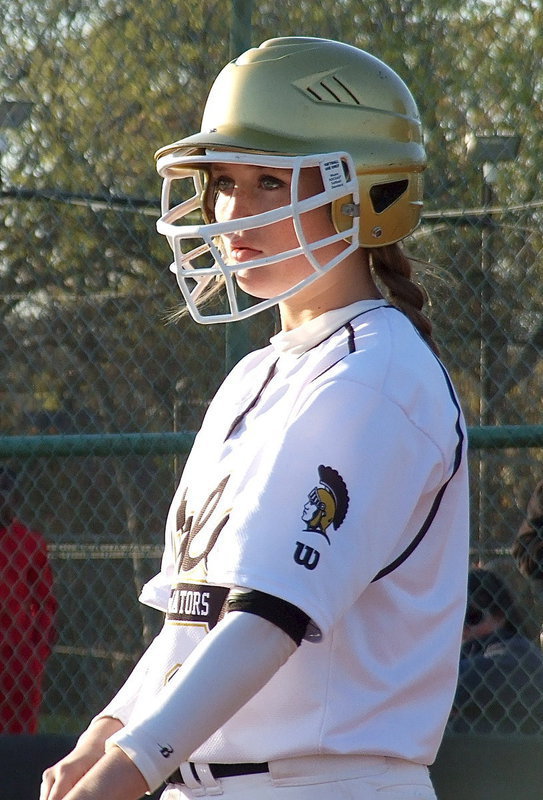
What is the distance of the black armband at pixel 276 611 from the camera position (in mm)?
1393

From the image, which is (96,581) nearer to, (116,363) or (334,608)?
(116,363)

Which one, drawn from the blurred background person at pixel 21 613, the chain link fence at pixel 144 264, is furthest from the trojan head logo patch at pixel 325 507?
the blurred background person at pixel 21 613

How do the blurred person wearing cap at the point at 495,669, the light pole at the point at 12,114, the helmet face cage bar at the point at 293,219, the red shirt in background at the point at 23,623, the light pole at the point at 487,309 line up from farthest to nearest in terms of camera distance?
1. the light pole at the point at 12,114
2. the red shirt in background at the point at 23,623
3. the light pole at the point at 487,309
4. the blurred person wearing cap at the point at 495,669
5. the helmet face cage bar at the point at 293,219

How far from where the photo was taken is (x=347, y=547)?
4.71 feet

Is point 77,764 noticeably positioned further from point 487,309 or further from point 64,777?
point 487,309

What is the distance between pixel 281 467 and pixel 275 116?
566 millimetres

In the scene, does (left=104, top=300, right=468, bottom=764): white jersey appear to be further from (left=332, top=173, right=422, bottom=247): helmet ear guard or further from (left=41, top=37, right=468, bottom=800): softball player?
(left=332, top=173, right=422, bottom=247): helmet ear guard

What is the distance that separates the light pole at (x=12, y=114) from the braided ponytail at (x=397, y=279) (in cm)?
305

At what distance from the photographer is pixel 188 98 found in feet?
14.3

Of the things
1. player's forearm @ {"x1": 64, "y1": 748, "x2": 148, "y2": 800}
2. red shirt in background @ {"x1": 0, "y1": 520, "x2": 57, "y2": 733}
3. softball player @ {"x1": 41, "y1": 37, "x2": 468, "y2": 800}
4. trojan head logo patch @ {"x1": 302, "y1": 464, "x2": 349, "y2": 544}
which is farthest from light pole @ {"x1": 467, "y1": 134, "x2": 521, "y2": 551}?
player's forearm @ {"x1": 64, "y1": 748, "x2": 148, "y2": 800}

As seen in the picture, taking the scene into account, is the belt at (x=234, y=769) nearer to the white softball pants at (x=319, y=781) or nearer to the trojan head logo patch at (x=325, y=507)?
the white softball pants at (x=319, y=781)

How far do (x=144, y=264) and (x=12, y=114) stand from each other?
0.80m

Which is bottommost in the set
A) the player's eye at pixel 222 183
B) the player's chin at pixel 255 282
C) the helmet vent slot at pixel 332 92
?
the player's chin at pixel 255 282

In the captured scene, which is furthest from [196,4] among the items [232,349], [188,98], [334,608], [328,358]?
[334,608]
